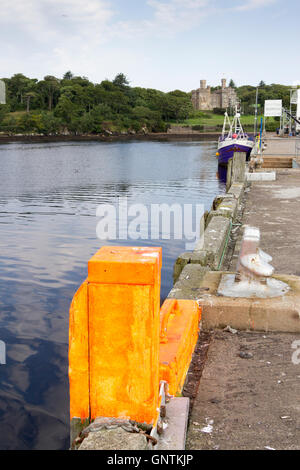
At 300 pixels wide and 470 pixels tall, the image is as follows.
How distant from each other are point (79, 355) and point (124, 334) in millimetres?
325

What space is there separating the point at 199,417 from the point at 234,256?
206 inches

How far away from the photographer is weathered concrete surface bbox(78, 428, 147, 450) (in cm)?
246

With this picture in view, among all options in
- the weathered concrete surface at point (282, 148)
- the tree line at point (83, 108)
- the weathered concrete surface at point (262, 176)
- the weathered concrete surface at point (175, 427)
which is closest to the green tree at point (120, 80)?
the tree line at point (83, 108)

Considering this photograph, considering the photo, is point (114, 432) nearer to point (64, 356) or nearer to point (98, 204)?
point (64, 356)

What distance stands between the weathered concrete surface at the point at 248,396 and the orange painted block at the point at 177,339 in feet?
0.71

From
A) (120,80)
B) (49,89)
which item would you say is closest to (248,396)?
(49,89)

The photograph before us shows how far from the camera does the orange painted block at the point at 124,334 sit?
2.58 m

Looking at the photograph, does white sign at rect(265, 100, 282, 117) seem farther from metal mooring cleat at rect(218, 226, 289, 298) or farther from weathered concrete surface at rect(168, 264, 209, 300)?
metal mooring cleat at rect(218, 226, 289, 298)

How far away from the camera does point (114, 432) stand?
257 cm

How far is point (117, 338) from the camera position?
2643 millimetres

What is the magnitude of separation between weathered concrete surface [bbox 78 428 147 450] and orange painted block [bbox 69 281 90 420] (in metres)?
0.23

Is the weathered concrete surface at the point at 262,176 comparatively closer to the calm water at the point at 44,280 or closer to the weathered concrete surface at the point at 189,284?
the calm water at the point at 44,280

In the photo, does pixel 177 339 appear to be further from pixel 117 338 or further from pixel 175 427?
pixel 117 338
